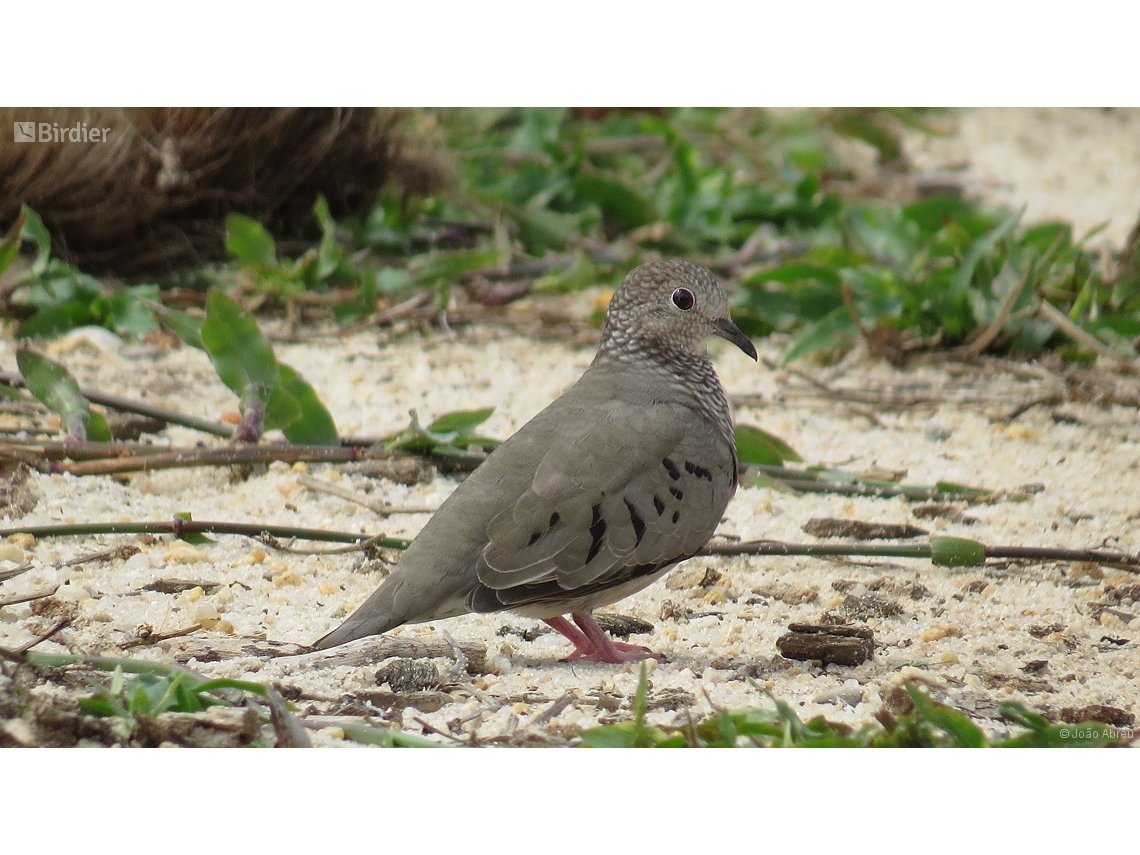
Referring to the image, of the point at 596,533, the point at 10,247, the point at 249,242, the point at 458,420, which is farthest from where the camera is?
the point at 249,242

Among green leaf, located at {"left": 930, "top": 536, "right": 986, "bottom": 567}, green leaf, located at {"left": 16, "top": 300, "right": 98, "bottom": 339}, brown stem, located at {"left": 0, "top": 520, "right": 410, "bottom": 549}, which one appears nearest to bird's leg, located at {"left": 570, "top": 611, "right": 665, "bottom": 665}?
brown stem, located at {"left": 0, "top": 520, "right": 410, "bottom": 549}

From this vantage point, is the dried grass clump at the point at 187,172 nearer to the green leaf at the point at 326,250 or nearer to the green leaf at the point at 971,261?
the green leaf at the point at 326,250

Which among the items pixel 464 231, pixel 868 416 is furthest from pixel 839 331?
pixel 464 231

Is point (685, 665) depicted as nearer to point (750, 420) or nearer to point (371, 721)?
point (371, 721)

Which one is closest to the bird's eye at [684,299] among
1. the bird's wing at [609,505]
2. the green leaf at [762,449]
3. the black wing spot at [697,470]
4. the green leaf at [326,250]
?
the bird's wing at [609,505]

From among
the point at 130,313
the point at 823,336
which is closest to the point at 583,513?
the point at 823,336

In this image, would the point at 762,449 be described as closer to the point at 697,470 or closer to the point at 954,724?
the point at 697,470
